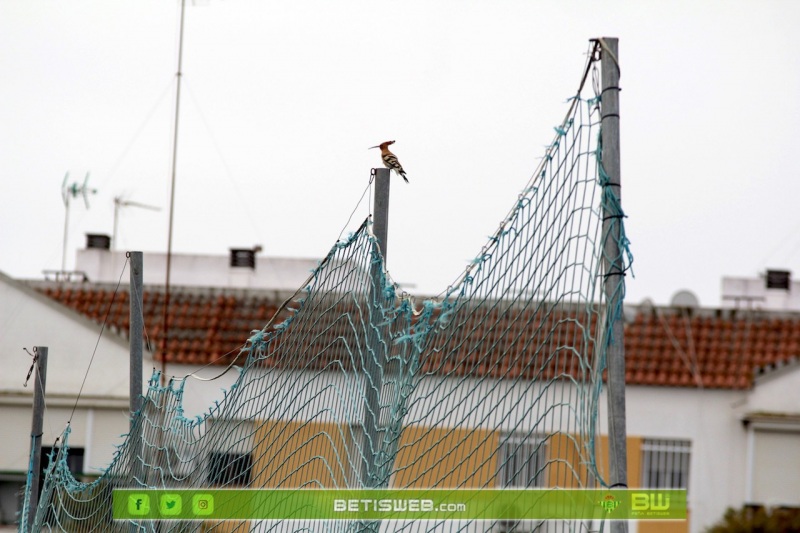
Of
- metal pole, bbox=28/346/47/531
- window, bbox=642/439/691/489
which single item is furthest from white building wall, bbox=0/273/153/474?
metal pole, bbox=28/346/47/531

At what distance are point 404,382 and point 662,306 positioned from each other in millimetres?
15551

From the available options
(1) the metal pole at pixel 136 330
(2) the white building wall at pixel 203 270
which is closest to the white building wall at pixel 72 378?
(2) the white building wall at pixel 203 270

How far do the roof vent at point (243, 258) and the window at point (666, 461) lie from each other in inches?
387

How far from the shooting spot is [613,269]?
4.22 meters

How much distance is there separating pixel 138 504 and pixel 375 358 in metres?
2.12

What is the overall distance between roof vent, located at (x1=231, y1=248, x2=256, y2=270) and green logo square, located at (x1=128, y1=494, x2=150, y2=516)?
18.5m

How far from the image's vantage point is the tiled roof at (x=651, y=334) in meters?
18.8

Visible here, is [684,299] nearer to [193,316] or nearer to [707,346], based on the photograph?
[707,346]

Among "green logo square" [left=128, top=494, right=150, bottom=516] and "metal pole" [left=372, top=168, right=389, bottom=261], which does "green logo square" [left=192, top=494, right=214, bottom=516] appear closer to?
"green logo square" [left=128, top=494, right=150, bottom=516]

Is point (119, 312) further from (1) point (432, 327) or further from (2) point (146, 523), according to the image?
(1) point (432, 327)

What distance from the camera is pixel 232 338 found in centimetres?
1952

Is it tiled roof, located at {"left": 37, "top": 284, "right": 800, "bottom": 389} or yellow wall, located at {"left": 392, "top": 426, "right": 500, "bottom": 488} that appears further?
tiled roof, located at {"left": 37, "top": 284, "right": 800, "bottom": 389}

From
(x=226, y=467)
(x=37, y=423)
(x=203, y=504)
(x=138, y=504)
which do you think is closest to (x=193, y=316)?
(x=37, y=423)

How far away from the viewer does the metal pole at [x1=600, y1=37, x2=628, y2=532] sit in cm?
405
